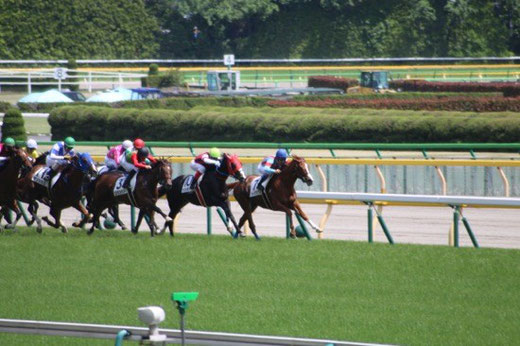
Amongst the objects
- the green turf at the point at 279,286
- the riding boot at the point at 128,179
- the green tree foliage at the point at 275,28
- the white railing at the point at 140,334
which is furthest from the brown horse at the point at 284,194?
the green tree foliage at the point at 275,28

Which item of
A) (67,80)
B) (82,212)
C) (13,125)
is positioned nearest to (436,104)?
(13,125)

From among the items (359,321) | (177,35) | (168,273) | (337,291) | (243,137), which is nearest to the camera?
(359,321)

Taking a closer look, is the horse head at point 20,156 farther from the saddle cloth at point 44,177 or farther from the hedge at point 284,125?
the hedge at point 284,125

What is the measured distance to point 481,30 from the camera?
52.2 m

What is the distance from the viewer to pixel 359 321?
8.45 metres

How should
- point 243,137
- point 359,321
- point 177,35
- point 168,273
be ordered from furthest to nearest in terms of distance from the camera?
point 177,35
point 243,137
point 168,273
point 359,321

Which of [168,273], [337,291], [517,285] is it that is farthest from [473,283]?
[168,273]

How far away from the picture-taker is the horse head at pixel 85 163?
44.7ft

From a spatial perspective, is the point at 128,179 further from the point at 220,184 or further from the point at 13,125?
the point at 13,125

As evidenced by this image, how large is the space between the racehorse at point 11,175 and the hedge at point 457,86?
68.4ft

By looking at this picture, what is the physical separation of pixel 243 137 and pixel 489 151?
6.70 m

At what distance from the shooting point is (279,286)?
32.7ft

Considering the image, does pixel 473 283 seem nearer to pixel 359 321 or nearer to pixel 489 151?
pixel 359 321

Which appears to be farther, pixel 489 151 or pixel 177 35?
pixel 177 35
